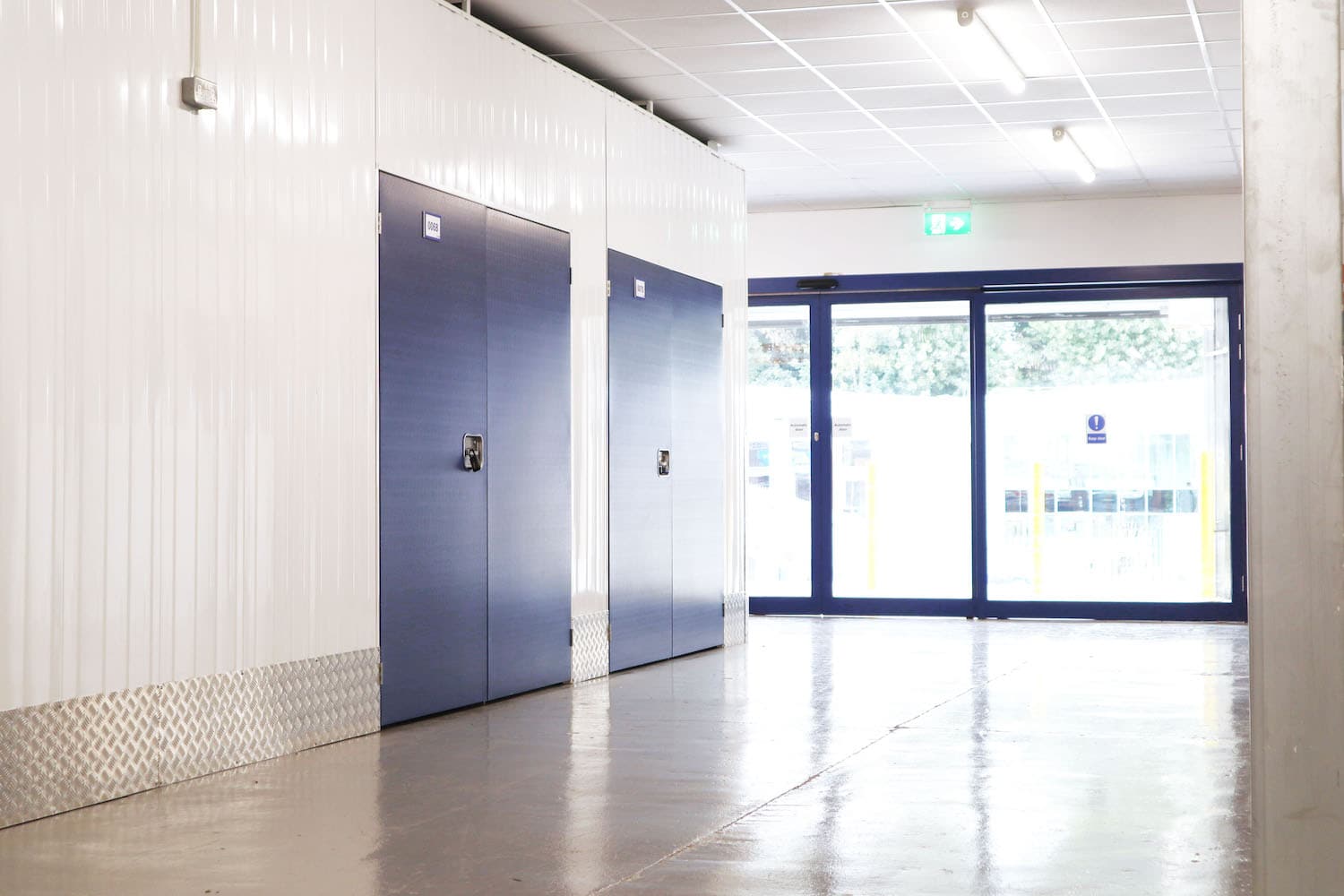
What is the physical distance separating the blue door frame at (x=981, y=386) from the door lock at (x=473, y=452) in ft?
19.3

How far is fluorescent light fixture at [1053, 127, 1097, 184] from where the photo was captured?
33.0 feet

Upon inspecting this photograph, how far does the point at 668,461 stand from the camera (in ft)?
30.5

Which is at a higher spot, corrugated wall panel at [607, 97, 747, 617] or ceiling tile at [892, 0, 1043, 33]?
ceiling tile at [892, 0, 1043, 33]

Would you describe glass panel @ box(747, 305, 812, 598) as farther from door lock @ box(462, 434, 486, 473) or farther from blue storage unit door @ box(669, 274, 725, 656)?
door lock @ box(462, 434, 486, 473)

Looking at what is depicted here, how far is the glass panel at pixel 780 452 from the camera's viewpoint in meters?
12.8

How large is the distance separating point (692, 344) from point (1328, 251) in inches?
314

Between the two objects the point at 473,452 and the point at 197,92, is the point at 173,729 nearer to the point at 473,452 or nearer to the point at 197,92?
the point at 197,92

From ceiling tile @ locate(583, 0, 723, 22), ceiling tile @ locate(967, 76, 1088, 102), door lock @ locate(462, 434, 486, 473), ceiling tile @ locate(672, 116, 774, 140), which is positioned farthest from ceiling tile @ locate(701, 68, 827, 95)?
door lock @ locate(462, 434, 486, 473)

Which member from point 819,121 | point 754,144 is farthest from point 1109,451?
point 819,121

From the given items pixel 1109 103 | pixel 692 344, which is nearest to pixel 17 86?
pixel 692 344

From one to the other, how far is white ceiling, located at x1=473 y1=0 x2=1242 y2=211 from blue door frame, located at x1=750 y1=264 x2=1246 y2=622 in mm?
710

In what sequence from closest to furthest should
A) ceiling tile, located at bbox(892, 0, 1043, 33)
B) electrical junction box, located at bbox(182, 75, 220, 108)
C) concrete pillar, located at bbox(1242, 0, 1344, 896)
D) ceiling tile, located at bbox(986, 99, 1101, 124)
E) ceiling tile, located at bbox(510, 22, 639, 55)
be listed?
concrete pillar, located at bbox(1242, 0, 1344, 896) < electrical junction box, located at bbox(182, 75, 220, 108) < ceiling tile, located at bbox(892, 0, 1043, 33) < ceiling tile, located at bbox(510, 22, 639, 55) < ceiling tile, located at bbox(986, 99, 1101, 124)

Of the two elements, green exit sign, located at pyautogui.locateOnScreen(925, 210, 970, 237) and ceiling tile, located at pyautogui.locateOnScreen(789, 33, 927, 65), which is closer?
ceiling tile, located at pyautogui.locateOnScreen(789, 33, 927, 65)

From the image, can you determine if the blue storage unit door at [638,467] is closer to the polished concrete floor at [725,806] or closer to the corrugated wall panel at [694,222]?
the corrugated wall panel at [694,222]
